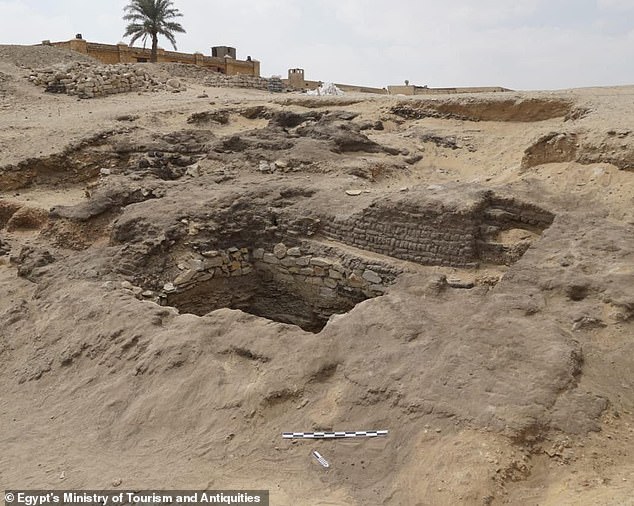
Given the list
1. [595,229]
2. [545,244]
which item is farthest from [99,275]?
[595,229]

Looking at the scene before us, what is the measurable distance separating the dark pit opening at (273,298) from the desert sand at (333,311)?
0.10 ft

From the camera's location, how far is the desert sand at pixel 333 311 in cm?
348

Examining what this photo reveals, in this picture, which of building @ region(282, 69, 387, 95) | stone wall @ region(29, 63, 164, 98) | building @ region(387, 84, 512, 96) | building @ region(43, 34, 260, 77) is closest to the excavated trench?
stone wall @ region(29, 63, 164, 98)

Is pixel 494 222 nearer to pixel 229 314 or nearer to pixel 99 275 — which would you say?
pixel 229 314

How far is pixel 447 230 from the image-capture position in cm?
638

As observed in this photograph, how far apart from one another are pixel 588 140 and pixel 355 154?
12.0 feet

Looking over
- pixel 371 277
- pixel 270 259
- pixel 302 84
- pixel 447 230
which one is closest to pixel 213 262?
pixel 270 259

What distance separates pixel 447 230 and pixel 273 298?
2514 mm

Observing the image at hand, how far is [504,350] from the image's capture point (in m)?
4.13

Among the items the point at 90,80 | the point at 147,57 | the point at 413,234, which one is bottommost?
the point at 413,234

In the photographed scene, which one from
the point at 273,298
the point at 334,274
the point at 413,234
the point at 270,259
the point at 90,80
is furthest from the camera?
the point at 90,80

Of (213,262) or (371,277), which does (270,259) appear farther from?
(371,277)

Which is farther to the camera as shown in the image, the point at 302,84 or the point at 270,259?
the point at 302,84

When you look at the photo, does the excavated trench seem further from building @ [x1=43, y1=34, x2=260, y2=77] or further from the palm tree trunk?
the palm tree trunk
